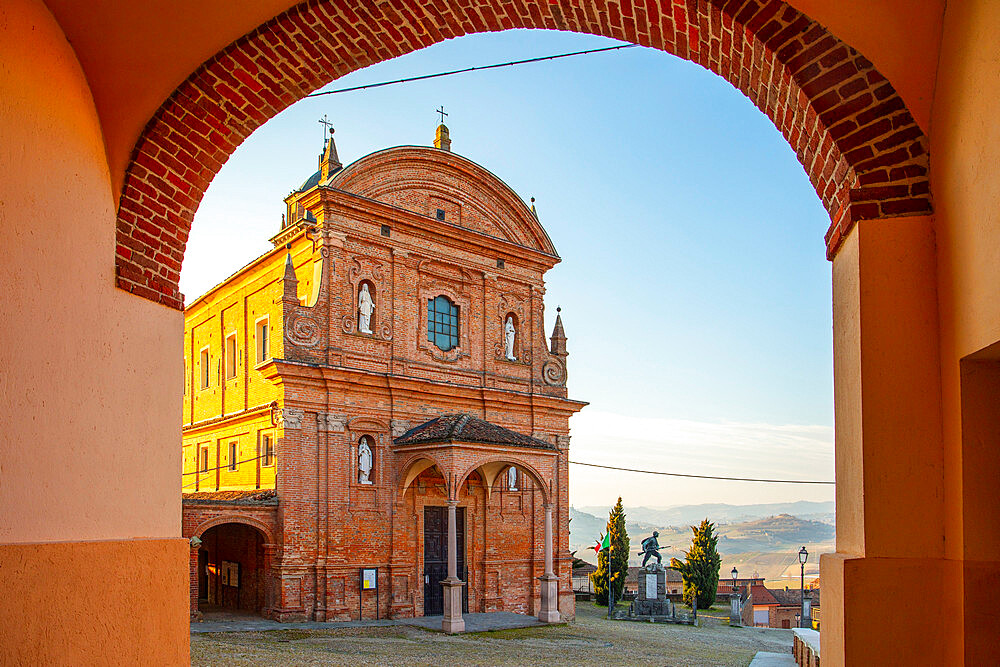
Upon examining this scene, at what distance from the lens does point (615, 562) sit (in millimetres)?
31734

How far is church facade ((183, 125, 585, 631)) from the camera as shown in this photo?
20922 mm

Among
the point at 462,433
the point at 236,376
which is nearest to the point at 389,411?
the point at 462,433

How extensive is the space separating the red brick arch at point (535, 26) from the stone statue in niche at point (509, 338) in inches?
806

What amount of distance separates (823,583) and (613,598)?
93.6ft

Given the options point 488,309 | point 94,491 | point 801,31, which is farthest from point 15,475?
point 488,309

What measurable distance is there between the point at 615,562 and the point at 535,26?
28.6 meters

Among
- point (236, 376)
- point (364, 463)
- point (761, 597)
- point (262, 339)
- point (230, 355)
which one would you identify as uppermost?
point (262, 339)

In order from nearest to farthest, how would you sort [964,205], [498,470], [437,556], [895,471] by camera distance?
[964,205] < [895,471] < [437,556] < [498,470]

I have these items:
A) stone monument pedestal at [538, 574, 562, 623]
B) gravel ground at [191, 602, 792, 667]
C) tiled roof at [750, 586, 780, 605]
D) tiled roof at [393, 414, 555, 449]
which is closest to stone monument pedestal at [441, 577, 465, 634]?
gravel ground at [191, 602, 792, 667]

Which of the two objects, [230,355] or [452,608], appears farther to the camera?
[230,355]

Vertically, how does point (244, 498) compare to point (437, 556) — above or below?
above

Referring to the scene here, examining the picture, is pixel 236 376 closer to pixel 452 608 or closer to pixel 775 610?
pixel 452 608

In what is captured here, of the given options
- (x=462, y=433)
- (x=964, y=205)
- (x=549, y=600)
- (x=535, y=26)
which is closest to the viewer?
(x=964, y=205)

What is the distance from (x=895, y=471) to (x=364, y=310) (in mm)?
19778
